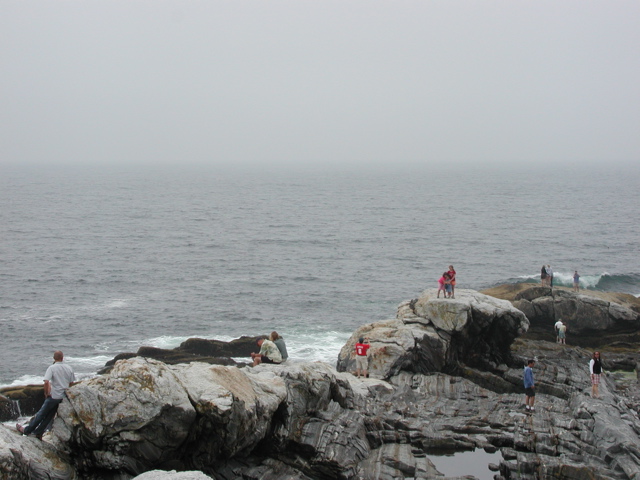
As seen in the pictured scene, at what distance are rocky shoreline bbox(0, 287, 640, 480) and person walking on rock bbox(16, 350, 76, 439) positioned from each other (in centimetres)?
27

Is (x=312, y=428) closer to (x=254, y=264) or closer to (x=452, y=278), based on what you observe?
(x=452, y=278)

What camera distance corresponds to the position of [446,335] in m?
32.4

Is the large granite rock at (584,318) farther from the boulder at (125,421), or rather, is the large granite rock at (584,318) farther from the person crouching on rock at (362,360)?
the boulder at (125,421)

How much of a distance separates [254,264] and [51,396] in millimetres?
60387

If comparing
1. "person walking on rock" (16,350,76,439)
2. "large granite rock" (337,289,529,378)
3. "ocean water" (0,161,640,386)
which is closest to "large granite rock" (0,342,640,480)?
"person walking on rock" (16,350,76,439)

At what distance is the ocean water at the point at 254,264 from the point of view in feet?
161

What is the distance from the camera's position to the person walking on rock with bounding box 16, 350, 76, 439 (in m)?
15.3

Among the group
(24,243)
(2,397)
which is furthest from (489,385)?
(24,243)

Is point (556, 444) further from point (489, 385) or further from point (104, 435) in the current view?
point (104, 435)

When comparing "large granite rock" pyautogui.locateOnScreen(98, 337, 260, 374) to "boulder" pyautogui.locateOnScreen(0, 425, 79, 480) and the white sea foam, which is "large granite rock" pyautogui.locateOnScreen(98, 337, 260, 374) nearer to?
the white sea foam

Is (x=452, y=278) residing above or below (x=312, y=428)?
above

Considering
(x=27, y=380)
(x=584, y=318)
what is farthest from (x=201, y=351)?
(x=584, y=318)

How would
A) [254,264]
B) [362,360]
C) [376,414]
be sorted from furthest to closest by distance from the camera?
Result: 1. [254,264]
2. [362,360]
3. [376,414]

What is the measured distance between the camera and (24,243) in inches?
3378
